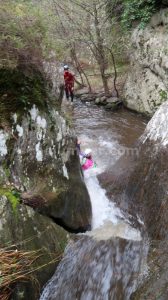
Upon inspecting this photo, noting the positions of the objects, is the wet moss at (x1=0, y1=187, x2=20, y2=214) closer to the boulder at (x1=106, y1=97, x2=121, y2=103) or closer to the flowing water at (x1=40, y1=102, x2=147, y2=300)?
the flowing water at (x1=40, y1=102, x2=147, y2=300)

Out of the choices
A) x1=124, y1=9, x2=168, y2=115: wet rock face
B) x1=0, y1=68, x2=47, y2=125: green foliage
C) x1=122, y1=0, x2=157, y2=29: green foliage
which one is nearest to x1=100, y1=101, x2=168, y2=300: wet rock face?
x1=0, y1=68, x2=47, y2=125: green foliage

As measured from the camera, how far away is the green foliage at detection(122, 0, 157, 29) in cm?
1331

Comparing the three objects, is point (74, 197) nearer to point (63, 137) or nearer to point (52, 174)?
point (52, 174)

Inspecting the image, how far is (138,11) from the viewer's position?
45.4 feet

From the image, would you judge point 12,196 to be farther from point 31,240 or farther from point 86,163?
point 86,163

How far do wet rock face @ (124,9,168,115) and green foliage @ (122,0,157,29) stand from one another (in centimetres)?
28

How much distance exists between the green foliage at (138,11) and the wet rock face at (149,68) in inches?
11.0

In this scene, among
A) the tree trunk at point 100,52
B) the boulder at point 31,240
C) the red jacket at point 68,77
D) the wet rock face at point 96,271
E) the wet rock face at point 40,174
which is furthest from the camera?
the tree trunk at point 100,52

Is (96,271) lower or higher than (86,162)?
A: lower

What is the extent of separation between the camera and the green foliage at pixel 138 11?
1331cm

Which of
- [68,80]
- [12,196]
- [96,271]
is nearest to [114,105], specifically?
[68,80]

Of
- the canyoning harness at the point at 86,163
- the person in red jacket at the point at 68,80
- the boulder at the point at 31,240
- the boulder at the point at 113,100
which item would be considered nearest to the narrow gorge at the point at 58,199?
the boulder at the point at 31,240

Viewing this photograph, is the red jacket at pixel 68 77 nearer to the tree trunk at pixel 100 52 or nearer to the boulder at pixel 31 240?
the tree trunk at pixel 100 52

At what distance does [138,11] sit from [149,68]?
2.40m
